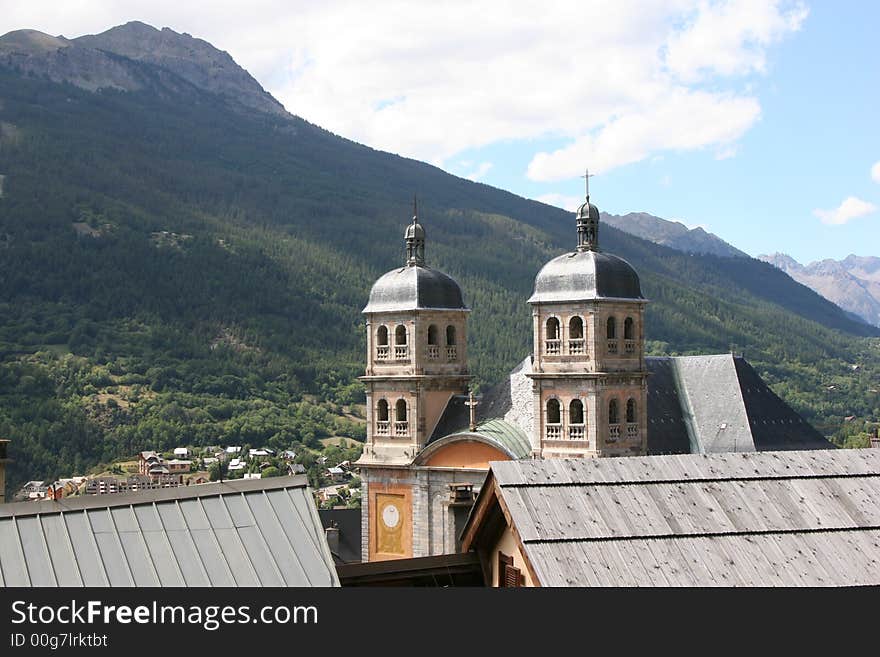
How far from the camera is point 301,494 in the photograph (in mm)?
14273

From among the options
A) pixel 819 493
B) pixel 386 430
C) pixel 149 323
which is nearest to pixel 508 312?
pixel 149 323

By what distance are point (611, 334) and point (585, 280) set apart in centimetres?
201

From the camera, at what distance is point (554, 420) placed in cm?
4419

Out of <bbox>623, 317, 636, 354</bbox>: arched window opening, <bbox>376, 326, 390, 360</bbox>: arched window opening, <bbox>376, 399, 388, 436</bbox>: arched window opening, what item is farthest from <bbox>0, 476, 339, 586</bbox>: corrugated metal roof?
<bbox>376, 399, 388, 436</bbox>: arched window opening

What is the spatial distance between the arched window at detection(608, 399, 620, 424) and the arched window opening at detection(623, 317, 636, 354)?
1841mm

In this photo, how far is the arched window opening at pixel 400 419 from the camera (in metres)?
49.4

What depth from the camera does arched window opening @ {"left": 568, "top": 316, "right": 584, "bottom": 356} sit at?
43469 millimetres

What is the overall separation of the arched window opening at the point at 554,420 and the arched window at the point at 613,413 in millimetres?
1666

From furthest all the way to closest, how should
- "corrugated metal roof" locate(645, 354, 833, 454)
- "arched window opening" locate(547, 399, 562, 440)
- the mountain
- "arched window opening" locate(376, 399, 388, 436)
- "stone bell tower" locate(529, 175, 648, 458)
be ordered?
1. the mountain
2. "arched window opening" locate(376, 399, 388, 436)
3. "corrugated metal roof" locate(645, 354, 833, 454)
4. "arched window opening" locate(547, 399, 562, 440)
5. "stone bell tower" locate(529, 175, 648, 458)

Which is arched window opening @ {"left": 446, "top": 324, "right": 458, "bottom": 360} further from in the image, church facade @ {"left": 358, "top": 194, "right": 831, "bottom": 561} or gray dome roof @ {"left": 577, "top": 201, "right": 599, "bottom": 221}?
gray dome roof @ {"left": 577, "top": 201, "right": 599, "bottom": 221}

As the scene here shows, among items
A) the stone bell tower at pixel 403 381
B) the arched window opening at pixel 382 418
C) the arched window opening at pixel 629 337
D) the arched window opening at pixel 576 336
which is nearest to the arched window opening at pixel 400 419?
the stone bell tower at pixel 403 381

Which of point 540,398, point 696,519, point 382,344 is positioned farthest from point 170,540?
point 382,344
